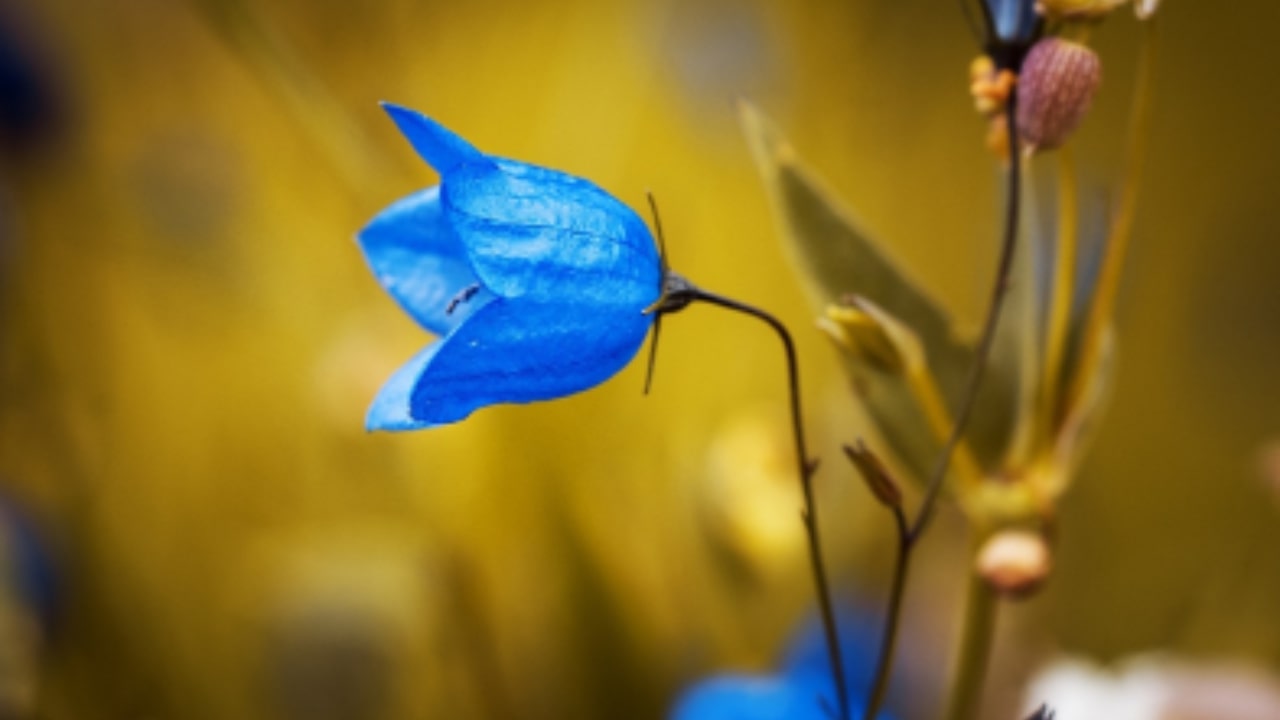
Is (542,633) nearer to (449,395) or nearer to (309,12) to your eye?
(449,395)

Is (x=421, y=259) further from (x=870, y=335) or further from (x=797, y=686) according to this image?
(x=797, y=686)

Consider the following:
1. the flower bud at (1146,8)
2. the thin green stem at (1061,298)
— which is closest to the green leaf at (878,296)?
the thin green stem at (1061,298)

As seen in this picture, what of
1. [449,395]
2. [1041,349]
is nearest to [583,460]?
[1041,349]

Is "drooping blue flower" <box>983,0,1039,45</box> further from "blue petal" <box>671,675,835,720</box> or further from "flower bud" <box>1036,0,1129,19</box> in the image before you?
"blue petal" <box>671,675,835,720</box>

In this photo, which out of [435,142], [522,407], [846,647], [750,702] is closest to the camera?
[435,142]

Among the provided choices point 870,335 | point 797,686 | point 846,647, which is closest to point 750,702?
point 797,686

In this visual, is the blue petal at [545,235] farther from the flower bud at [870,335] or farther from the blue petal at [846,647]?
the blue petal at [846,647]

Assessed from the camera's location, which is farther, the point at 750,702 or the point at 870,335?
the point at 750,702
